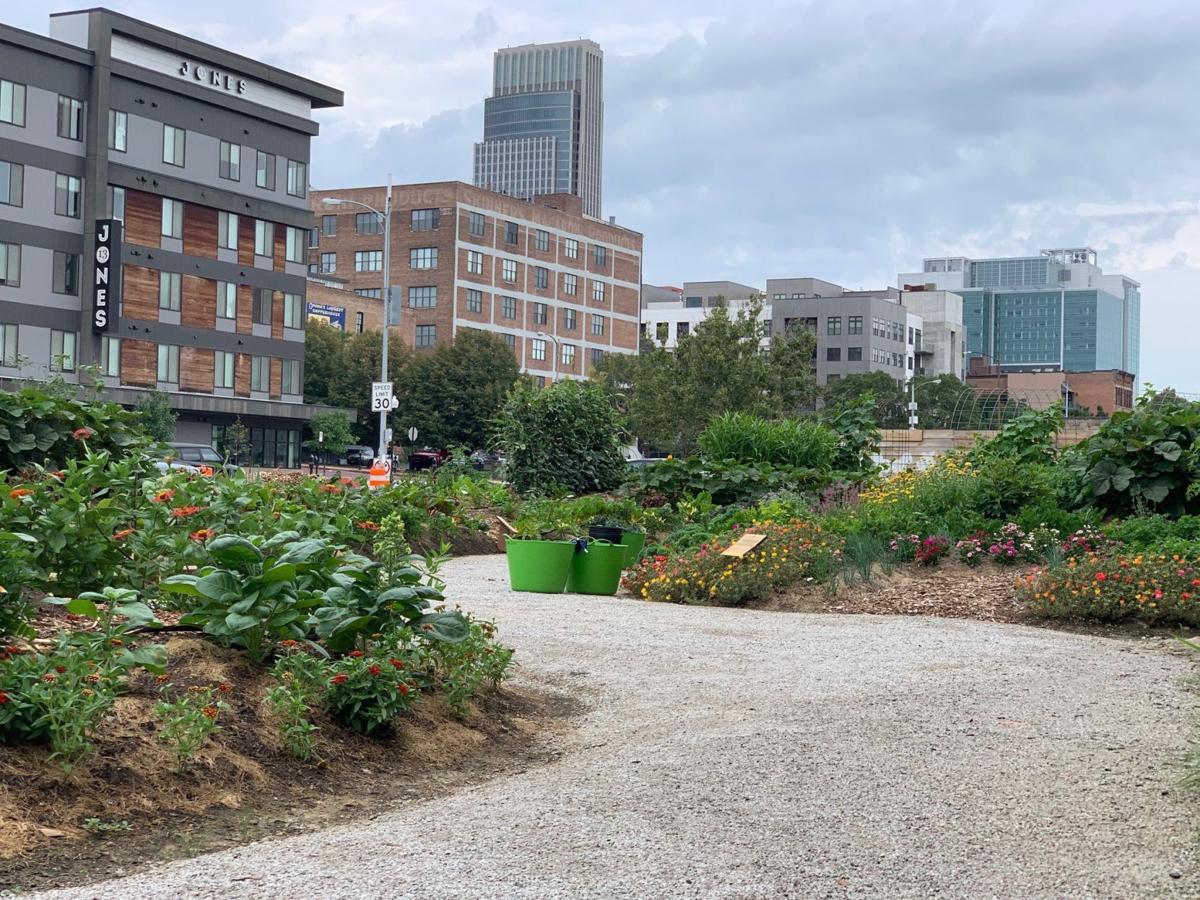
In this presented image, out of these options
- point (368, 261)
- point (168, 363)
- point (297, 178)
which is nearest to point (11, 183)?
point (168, 363)

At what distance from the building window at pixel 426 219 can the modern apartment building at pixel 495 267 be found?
7cm

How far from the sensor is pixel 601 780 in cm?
621

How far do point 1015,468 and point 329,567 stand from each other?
38.7 feet

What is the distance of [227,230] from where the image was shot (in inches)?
2495

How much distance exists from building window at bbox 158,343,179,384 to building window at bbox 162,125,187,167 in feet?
25.7

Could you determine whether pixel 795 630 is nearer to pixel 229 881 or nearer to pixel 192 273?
pixel 229 881

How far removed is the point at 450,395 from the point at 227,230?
2095 centimetres

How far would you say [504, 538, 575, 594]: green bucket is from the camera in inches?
590

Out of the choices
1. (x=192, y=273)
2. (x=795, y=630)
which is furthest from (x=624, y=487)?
(x=192, y=273)

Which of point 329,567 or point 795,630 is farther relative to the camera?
point 795,630

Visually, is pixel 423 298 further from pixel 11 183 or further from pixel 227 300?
pixel 11 183

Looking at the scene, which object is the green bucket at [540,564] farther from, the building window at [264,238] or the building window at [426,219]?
the building window at [426,219]

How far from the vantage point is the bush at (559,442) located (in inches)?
947

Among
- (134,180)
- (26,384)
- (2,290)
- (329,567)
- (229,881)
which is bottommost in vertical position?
(229,881)
